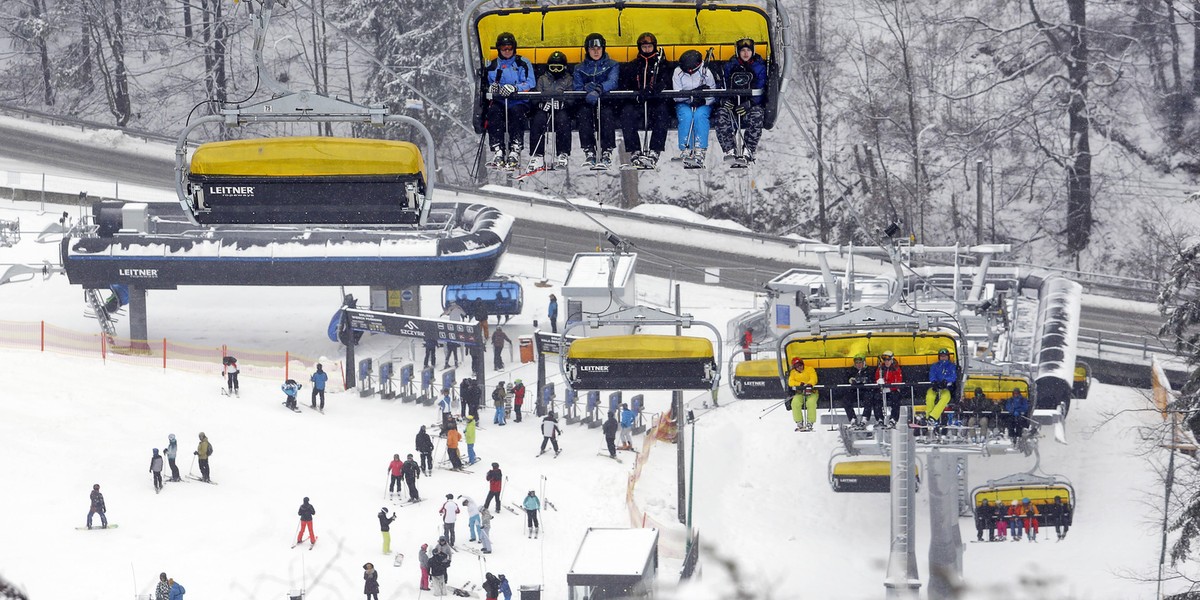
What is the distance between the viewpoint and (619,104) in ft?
47.9

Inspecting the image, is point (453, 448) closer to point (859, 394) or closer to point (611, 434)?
point (611, 434)

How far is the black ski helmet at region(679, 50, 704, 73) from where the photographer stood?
1422 cm

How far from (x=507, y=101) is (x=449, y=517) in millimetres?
14356

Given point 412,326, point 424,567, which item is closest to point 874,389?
point 424,567

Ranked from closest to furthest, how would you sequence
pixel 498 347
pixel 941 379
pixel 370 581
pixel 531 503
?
pixel 941 379, pixel 370 581, pixel 531 503, pixel 498 347

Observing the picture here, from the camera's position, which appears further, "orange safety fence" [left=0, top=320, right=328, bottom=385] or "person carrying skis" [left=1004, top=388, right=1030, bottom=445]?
"orange safety fence" [left=0, top=320, right=328, bottom=385]

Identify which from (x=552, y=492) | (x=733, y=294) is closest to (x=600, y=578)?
(x=552, y=492)

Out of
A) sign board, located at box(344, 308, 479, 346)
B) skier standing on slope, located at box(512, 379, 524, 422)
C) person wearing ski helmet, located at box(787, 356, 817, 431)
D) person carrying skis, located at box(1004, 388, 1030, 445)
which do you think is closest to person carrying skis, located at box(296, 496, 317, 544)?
skier standing on slope, located at box(512, 379, 524, 422)

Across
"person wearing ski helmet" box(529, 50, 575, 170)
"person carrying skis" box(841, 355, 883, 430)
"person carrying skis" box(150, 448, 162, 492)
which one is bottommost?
"person carrying skis" box(150, 448, 162, 492)

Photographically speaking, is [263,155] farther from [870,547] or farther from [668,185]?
[668,185]

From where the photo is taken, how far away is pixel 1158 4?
5688 centimetres

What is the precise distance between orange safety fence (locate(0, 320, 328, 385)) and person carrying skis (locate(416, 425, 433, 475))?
6575 millimetres

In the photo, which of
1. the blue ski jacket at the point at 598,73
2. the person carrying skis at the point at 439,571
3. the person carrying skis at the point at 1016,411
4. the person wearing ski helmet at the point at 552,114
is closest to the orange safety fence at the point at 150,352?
the person carrying skis at the point at 439,571

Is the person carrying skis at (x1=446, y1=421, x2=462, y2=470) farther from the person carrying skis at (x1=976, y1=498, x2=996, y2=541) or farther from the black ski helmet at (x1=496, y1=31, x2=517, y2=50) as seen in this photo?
the black ski helmet at (x1=496, y1=31, x2=517, y2=50)
